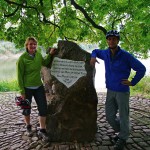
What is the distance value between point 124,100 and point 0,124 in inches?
128

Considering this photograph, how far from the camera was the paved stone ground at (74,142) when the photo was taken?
4.95 metres

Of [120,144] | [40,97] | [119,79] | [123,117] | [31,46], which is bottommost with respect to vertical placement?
[120,144]

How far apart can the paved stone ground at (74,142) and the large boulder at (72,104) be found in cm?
20

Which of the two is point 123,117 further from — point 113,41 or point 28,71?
point 28,71

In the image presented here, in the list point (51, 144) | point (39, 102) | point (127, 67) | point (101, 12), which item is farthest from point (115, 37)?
point (101, 12)

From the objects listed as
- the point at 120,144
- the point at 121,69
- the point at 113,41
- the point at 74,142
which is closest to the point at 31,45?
the point at 113,41

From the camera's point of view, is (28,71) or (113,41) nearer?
(113,41)

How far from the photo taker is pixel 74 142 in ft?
17.0

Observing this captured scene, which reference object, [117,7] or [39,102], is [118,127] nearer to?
[39,102]

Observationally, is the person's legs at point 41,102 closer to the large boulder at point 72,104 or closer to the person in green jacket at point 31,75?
the person in green jacket at point 31,75

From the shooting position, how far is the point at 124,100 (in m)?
4.50

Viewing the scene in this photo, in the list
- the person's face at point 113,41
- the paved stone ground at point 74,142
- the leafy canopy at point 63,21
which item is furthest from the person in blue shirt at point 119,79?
the leafy canopy at point 63,21

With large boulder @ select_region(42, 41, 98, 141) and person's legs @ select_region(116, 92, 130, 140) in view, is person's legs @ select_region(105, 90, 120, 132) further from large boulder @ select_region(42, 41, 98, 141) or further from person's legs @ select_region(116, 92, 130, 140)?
large boulder @ select_region(42, 41, 98, 141)

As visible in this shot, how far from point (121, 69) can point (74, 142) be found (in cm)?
176
